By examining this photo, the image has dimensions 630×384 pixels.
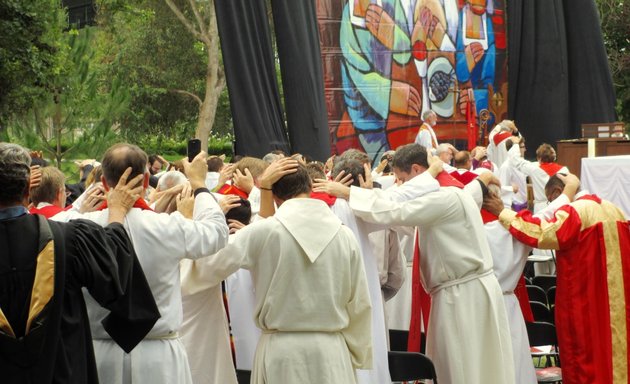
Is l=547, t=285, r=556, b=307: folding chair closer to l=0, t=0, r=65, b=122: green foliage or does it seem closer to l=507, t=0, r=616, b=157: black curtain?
l=0, t=0, r=65, b=122: green foliage

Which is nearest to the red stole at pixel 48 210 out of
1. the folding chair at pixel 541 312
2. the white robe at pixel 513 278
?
the white robe at pixel 513 278

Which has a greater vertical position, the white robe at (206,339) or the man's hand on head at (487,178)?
the man's hand on head at (487,178)

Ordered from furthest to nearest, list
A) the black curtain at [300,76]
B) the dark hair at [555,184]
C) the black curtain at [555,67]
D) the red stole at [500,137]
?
1. the black curtain at [555,67]
2. the red stole at [500,137]
3. the black curtain at [300,76]
4. the dark hair at [555,184]

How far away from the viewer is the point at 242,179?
21.5 ft

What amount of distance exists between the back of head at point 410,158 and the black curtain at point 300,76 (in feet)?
32.4

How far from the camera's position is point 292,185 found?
17.9 ft

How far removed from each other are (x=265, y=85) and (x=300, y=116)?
817mm

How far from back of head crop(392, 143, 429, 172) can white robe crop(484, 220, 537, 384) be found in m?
0.80

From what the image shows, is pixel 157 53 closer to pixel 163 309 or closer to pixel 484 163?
pixel 484 163

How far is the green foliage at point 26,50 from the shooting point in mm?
17172

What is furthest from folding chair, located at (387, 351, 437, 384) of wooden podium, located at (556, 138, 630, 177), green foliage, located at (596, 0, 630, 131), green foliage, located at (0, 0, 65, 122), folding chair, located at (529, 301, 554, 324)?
green foliage, located at (596, 0, 630, 131)

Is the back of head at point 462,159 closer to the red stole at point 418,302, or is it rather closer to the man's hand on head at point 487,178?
the man's hand on head at point 487,178

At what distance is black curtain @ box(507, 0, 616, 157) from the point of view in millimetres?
20734

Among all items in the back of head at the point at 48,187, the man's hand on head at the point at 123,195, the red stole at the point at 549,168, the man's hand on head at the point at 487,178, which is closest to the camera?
the man's hand on head at the point at 123,195
